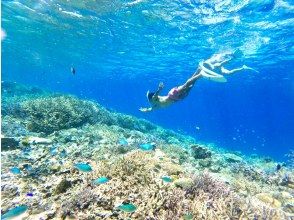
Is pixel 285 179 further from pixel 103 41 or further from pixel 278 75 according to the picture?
pixel 278 75

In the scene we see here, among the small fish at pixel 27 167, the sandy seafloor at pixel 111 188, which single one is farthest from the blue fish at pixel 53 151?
the small fish at pixel 27 167

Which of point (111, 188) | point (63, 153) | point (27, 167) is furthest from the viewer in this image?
point (63, 153)

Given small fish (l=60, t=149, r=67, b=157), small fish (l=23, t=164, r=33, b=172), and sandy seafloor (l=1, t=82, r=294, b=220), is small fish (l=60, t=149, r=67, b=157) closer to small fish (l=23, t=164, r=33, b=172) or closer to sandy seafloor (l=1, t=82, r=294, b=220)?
sandy seafloor (l=1, t=82, r=294, b=220)

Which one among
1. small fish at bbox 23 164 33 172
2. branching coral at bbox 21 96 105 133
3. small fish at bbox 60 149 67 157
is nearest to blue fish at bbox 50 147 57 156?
small fish at bbox 60 149 67 157

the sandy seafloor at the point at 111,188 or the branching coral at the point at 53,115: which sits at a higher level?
the branching coral at the point at 53,115

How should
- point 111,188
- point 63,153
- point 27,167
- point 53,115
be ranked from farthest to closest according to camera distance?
point 53,115
point 63,153
point 27,167
point 111,188

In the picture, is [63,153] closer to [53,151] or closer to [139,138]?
[53,151]

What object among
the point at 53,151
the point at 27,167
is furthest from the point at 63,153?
the point at 27,167

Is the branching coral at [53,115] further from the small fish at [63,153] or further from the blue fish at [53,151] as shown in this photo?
the small fish at [63,153]

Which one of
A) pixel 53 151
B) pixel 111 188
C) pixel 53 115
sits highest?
pixel 53 115

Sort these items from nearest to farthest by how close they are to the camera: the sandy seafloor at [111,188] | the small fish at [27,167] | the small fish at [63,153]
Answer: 1. the sandy seafloor at [111,188]
2. the small fish at [27,167]
3. the small fish at [63,153]

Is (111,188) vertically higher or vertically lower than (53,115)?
lower

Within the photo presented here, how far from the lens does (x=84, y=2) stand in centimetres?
2369

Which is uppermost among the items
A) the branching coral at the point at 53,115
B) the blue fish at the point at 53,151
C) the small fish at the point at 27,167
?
the branching coral at the point at 53,115
